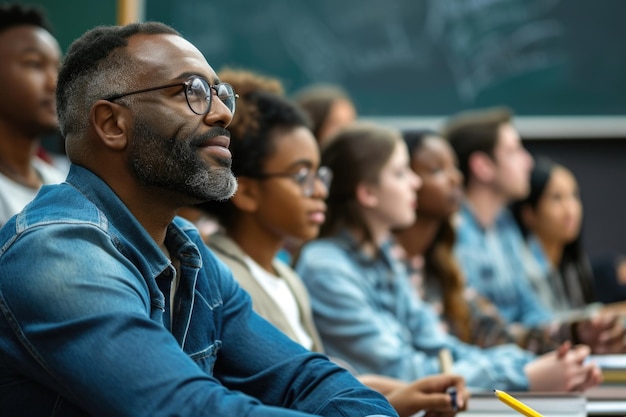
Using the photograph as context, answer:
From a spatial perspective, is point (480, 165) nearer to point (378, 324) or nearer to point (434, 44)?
point (434, 44)

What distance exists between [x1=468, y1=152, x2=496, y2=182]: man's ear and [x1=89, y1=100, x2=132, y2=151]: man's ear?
303cm

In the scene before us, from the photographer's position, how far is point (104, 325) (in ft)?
3.64

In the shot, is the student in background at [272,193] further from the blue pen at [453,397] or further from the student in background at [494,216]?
the student in background at [494,216]

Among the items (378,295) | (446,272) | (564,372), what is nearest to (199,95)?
(564,372)

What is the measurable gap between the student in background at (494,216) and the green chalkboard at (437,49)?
81 centimetres

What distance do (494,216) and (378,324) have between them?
6.05 feet

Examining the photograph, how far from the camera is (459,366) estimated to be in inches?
96.3

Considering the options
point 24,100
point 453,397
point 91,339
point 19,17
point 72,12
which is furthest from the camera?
point 72,12

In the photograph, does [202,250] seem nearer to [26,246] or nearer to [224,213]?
[26,246]

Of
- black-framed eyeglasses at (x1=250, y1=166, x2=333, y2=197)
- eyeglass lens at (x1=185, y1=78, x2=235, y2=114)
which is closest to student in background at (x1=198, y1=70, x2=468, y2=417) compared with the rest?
black-framed eyeglasses at (x1=250, y1=166, x2=333, y2=197)

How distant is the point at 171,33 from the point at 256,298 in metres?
0.76

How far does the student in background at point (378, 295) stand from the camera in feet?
7.62

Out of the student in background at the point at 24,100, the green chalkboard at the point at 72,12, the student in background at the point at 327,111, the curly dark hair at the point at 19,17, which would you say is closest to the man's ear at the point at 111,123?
the student in background at the point at 24,100

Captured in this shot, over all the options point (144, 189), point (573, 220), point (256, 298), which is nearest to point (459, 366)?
point (256, 298)
